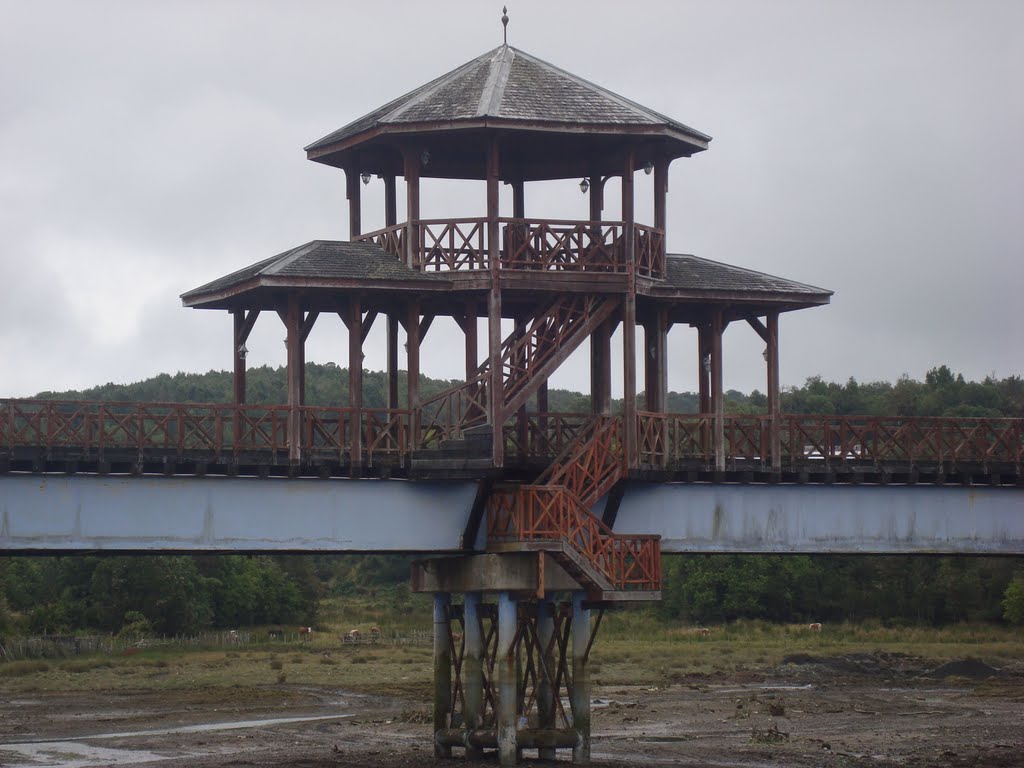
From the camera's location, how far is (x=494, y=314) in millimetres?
43000

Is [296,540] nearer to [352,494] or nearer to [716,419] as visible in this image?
[352,494]

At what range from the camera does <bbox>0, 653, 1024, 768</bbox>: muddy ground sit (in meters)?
48.6

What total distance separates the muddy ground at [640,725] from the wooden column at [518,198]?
1385 centimetres

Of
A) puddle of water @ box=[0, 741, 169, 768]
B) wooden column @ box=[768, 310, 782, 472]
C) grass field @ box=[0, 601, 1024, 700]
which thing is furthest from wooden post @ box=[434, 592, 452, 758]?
grass field @ box=[0, 601, 1024, 700]

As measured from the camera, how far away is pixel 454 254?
44.5m

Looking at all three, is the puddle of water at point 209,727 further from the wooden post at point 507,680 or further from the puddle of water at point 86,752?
the wooden post at point 507,680

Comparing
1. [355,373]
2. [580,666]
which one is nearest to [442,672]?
[580,666]

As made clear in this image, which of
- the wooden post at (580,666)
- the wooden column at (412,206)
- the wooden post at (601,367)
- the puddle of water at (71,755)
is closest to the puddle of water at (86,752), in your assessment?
the puddle of water at (71,755)

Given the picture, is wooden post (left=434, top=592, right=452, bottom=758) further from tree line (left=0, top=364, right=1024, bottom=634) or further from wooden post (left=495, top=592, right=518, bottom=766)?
tree line (left=0, top=364, right=1024, bottom=634)

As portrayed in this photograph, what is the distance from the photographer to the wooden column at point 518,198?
49531 mm

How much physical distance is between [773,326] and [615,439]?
5797 mm

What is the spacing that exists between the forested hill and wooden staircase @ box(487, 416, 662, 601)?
61.6 metres

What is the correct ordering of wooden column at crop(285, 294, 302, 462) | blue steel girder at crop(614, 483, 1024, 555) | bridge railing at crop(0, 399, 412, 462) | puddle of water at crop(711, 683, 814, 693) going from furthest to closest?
puddle of water at crop(711, 683, 814, 693), blue steel girder at crop(614, 483, 1024, 555), wooden column at crop(285, 294, 302, 462), bridge railing at crop(0, 399, 412, 462)

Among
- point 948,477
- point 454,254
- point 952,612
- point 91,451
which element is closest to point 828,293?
point 948,477
